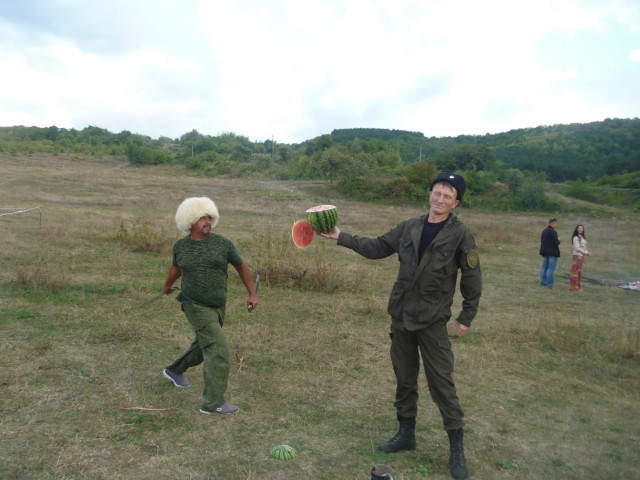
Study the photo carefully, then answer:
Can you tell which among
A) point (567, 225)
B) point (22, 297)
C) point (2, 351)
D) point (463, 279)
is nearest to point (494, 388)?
point (463, 279)

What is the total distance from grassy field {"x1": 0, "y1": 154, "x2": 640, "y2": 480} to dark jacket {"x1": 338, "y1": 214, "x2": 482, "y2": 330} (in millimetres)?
1110

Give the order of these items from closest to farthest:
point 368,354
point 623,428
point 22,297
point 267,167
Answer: point 623,428 → point 368,354 → point 22,297 → point 267,167

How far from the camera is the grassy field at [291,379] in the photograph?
3441 millimetres

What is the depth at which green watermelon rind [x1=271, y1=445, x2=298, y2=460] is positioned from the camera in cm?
343

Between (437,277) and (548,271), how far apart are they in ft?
28.1

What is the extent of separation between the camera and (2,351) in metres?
5.12

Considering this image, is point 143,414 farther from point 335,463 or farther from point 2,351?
point 2,351

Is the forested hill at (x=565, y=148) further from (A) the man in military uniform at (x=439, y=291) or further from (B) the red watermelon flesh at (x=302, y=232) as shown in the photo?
(A) the man in military uniform at (x=439, y=291)

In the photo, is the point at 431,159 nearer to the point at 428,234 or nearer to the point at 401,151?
the point at 401,151

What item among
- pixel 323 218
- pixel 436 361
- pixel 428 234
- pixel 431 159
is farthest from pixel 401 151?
→ pixel 436 361

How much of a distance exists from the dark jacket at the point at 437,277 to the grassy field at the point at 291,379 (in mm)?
1110

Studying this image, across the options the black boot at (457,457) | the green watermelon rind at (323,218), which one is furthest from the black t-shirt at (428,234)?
the black boot at (457,457)

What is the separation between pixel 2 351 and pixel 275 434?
11.0 ft

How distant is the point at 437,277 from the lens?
10.6 ft
